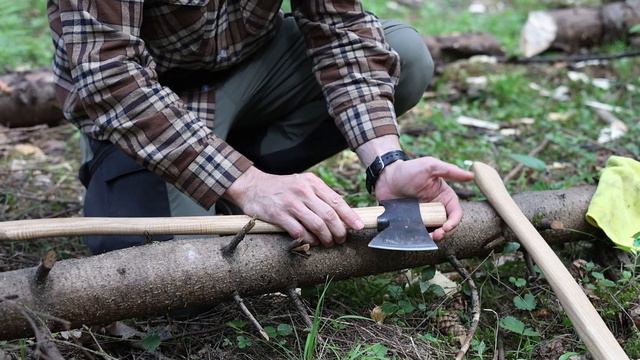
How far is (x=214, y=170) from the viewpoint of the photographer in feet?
6.45

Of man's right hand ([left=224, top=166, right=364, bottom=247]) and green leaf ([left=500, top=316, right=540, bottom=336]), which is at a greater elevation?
man's right hand ([left=224, top=166, right=364, bottom=247])

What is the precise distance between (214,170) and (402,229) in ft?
1.78

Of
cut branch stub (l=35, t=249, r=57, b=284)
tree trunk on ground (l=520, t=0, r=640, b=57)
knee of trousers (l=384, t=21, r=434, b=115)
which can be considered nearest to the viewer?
cut branch stub (l=35, t=249, r=57, b=284)

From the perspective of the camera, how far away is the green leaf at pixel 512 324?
1.91 meters

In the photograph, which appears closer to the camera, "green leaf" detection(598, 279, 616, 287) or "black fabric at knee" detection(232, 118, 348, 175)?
"green leaf" detection(598, 279, 616, 287)

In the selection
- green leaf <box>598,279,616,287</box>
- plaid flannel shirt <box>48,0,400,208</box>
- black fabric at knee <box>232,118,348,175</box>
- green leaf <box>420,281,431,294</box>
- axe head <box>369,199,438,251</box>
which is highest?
plaid flannel shirt <box>48,0,400,208</box>

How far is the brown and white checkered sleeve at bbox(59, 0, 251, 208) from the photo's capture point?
1902mm

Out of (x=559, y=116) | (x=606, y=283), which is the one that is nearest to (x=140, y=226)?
(x=606, y=283)

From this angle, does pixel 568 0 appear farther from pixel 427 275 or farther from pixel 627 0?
pixel 427 275

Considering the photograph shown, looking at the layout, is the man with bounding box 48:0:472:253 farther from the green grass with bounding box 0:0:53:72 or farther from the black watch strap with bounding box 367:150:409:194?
the green grass with bounding box 0:0:53:72

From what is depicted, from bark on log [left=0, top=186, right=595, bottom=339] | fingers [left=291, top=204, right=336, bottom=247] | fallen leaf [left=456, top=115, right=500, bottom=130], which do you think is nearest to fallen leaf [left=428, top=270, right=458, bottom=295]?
bark on log [left=0, top=186, right=595, bottom=339]

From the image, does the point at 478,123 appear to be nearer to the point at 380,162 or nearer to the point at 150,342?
the point at 380,162

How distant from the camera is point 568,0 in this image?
692cm

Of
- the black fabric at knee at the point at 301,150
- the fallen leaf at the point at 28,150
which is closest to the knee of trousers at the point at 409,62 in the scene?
the black fabric at knee at the point at 301,150
